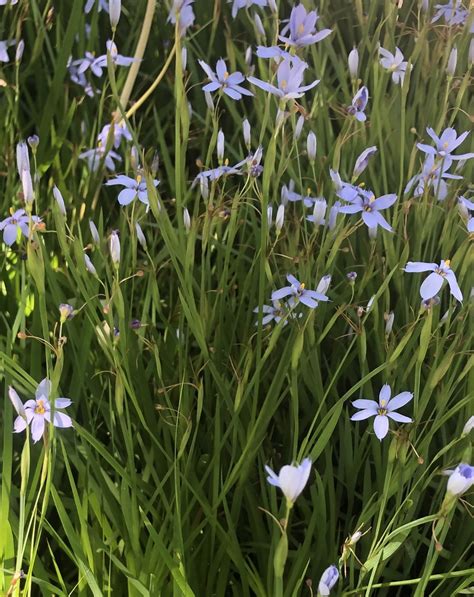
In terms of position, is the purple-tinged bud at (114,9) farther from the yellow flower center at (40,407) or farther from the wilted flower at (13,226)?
the yellow flower center at (40,407)

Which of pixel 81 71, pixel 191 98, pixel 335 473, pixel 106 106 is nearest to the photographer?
pixel 335 473

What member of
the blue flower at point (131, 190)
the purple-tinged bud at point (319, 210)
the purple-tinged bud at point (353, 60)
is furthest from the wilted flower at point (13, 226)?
the purple-tinged bud at point (353, 60)

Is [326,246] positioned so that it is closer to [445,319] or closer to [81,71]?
[445,319]

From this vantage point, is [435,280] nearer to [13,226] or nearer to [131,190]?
[131,190]

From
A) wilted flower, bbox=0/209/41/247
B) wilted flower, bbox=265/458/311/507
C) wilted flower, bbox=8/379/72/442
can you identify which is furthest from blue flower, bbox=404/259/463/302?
wilted flower, bbox=0/209/41/247

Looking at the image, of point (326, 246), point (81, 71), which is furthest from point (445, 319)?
point (81, 71)

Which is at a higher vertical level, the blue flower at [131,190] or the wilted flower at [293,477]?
the blue flower at [131,190]
